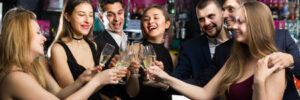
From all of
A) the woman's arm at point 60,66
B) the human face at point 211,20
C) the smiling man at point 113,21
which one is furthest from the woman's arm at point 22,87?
the human face at point 211,20

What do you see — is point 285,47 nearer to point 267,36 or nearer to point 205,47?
point 267,36

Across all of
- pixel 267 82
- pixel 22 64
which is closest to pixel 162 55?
pixel 267 82

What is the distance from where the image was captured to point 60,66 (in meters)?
2.24

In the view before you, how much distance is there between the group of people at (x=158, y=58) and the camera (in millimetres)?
1789

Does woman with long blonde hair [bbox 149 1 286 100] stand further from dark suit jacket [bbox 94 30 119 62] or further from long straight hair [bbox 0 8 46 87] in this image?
long straight hair [bbox 0 8 46 87]

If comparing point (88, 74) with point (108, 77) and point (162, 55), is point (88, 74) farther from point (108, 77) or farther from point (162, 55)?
point (162, 55)

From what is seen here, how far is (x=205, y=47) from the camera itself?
2.70 metres

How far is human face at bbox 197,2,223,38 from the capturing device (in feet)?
8.78

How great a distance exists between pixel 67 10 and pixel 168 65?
2.98ft

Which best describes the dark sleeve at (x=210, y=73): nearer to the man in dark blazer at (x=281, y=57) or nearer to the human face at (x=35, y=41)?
the man in dark blazer at (x=281, y=57)

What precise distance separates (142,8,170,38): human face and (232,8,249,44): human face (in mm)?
857

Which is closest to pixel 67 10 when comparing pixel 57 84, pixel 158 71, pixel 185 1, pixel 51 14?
pixel 57 84

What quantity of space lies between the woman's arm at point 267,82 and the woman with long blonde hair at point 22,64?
0.78 meters

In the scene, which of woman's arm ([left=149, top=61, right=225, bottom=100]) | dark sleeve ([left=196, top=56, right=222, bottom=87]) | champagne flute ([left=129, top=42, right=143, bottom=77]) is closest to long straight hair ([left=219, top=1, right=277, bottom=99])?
woman's arm ([left=149, top=61, right=225, bottom=100])
